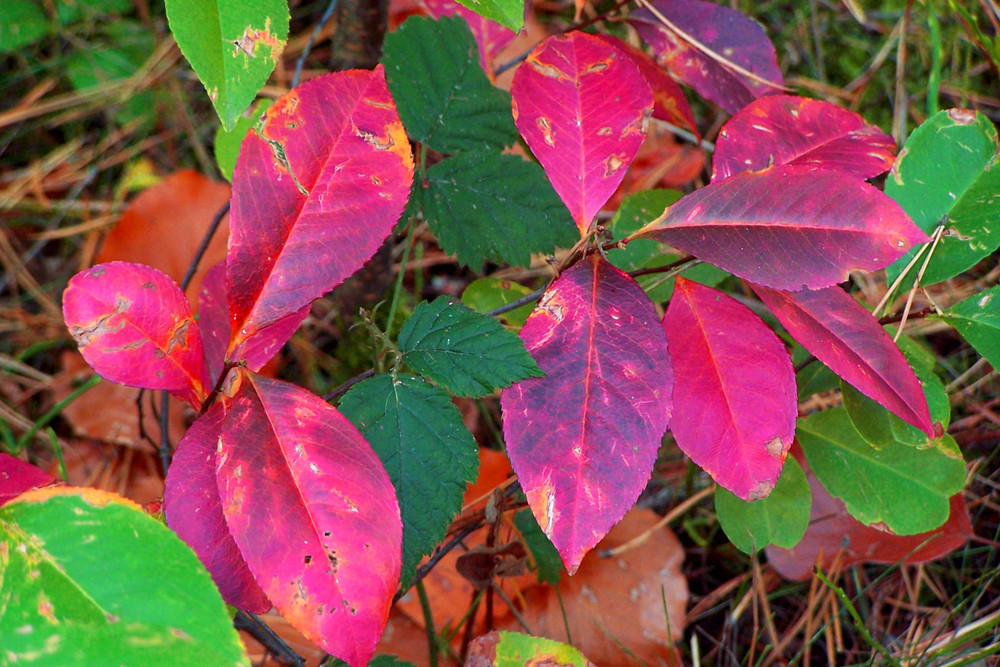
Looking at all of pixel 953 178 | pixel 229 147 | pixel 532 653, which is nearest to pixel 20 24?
pixel 229 147

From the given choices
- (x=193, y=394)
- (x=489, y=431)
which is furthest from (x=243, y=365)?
(x=489, y=431)

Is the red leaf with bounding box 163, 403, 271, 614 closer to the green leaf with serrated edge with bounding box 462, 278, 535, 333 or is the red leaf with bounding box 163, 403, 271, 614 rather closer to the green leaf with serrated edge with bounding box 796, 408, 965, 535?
the green leaf with serrated edge with bounding box 462, 278, 535, 333

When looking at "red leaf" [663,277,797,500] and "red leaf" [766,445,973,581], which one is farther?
"red leaf" [766,445,973,581]

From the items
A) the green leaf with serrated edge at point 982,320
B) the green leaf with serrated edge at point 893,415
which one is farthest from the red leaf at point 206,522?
the green leaf with serrated edge at point 982,320

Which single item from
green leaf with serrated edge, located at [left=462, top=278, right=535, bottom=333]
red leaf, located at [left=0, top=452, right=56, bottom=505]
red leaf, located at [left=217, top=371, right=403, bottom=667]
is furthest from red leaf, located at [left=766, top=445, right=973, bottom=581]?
red leaf, located at [left=0, top=452, right=56, bottom=505]

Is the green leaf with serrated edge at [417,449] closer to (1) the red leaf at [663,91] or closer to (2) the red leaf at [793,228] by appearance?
(2) the red leaf at [793,228]
